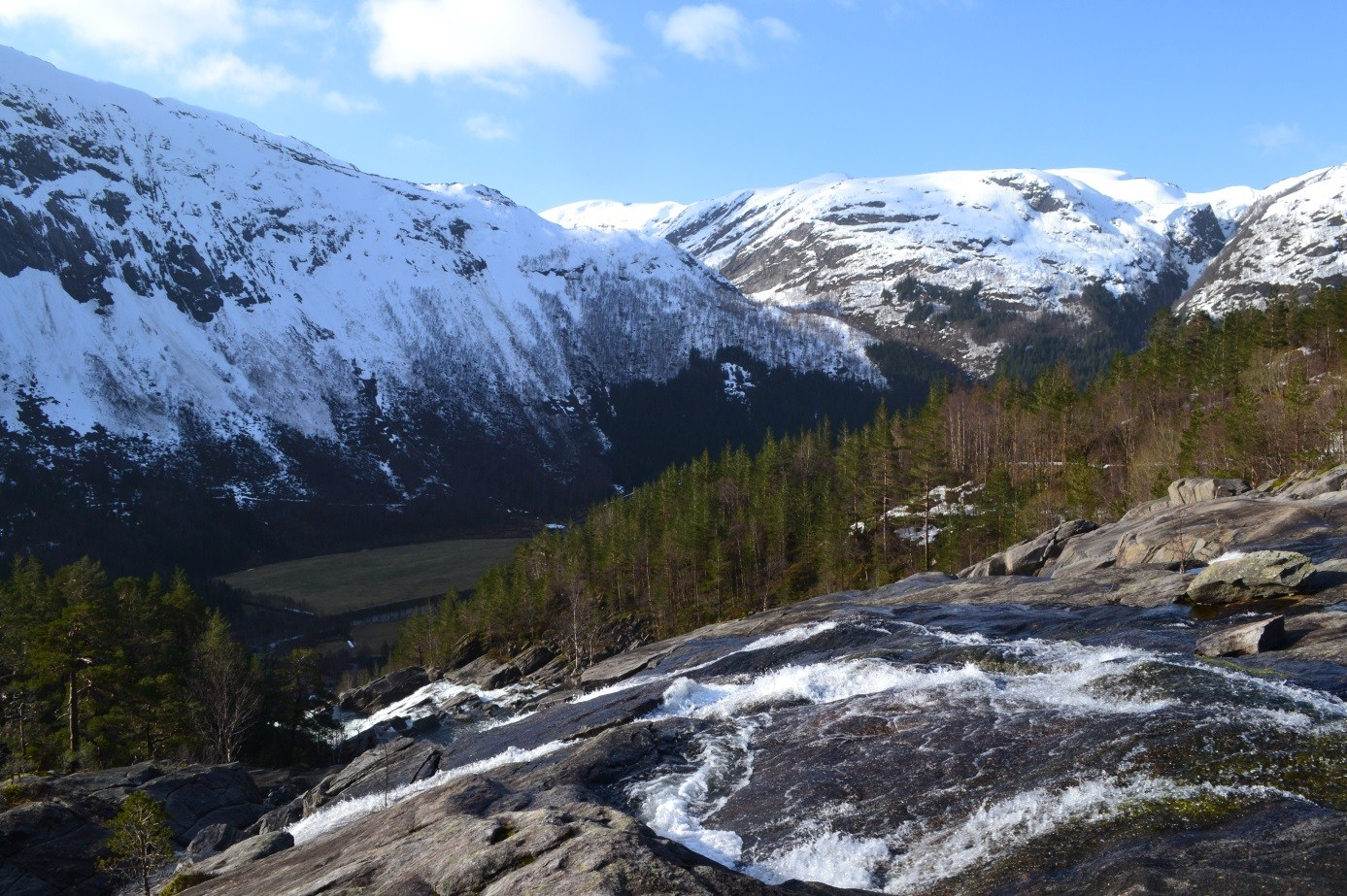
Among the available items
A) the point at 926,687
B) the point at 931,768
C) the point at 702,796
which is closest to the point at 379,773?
the point at 702,796

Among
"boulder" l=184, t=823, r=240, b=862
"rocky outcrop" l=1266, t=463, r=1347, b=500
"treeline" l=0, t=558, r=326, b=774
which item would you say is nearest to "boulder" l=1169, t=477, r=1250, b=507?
"rocky outcrop" l=1266, t=463, r=1347, b=500

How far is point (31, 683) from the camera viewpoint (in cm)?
5175

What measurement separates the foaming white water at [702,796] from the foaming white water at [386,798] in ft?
28.4

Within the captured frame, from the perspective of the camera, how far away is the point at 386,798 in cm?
3309

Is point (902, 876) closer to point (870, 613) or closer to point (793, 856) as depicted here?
point (793, 856)

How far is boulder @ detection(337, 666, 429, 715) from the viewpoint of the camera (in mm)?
108312

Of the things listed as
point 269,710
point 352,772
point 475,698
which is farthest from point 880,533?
point 352,772

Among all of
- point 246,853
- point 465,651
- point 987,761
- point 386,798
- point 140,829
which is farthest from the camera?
point 465,651

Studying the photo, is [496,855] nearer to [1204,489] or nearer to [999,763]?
[999,763]

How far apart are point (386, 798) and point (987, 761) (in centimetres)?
2215

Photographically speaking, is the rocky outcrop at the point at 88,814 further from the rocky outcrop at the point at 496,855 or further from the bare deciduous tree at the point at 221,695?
the rocky outcrop at the point at 496,855

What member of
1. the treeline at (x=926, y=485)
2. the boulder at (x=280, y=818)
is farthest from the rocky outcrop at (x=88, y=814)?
the treeline at (x=926, y=485)

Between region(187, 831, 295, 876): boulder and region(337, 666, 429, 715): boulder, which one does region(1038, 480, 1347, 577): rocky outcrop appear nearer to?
region(187, 831, 295, 876): boulder

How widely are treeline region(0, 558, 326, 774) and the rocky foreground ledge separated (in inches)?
617
